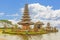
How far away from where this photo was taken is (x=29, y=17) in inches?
450

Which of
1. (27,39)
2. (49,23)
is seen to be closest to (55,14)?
(49,23)

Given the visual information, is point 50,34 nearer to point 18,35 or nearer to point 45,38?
point 45,38

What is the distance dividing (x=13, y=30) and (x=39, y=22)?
0.78 m

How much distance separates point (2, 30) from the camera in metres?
11.2

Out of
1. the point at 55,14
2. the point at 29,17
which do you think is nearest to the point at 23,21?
the point at 29,17

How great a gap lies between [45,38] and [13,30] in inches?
37.2

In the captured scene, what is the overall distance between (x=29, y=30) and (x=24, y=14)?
0.58 metres

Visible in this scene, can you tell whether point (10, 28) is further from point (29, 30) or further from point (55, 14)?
point (55, 14)

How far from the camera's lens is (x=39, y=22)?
36.8ft

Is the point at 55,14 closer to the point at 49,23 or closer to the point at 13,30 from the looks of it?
the point at 49,23

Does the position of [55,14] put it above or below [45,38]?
above

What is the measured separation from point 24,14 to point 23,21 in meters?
0.22

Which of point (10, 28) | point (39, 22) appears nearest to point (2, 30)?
point (10, 28)

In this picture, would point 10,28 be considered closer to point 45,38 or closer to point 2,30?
point 2,30
